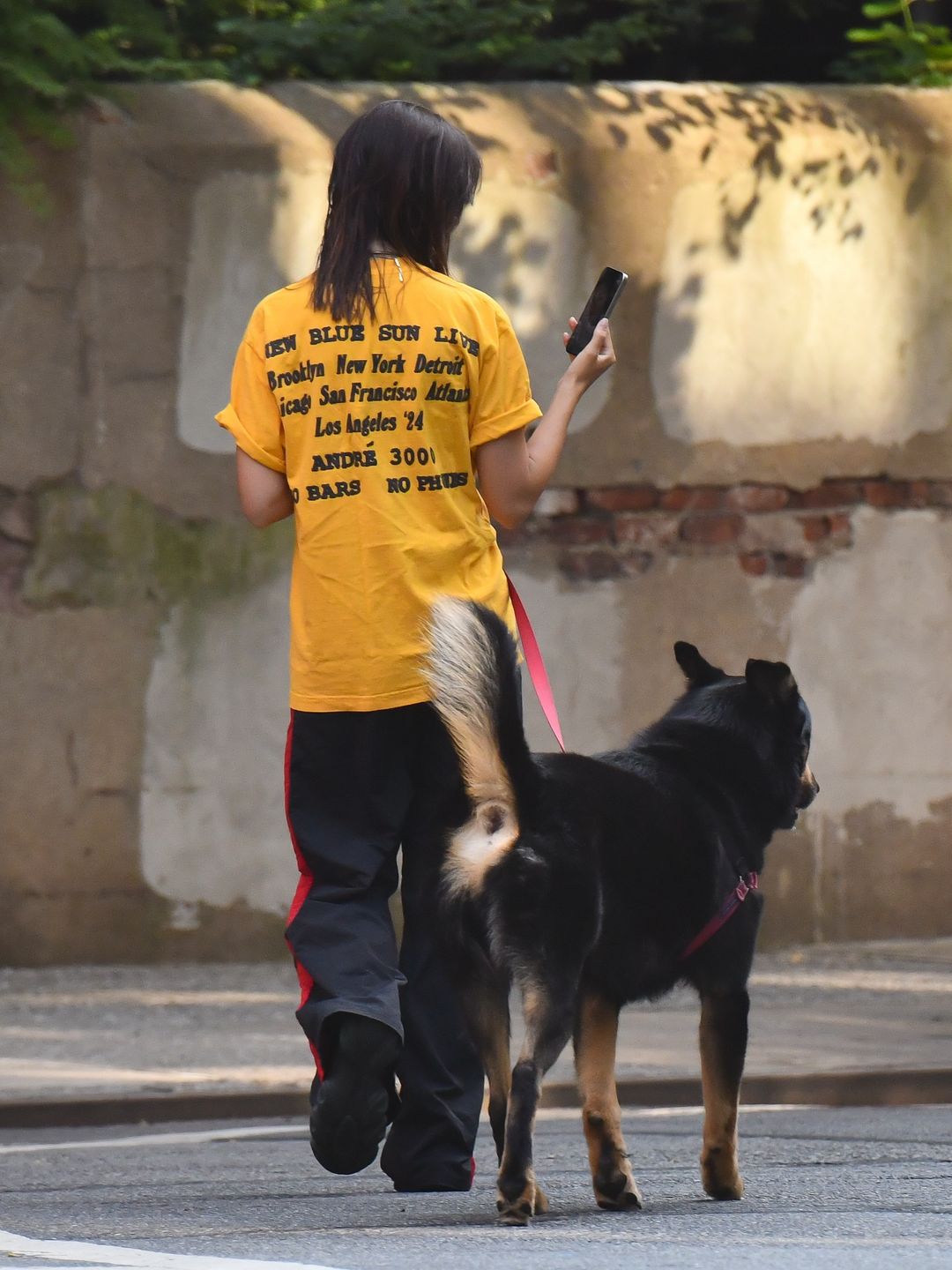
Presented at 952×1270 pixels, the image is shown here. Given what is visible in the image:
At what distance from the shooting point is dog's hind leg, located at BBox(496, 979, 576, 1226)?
4289mm

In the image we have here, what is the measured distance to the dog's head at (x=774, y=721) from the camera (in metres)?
5.12

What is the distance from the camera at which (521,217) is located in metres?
9.90

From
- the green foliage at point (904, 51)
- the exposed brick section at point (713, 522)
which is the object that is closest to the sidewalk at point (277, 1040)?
the exposed brick section at point (713, 522)

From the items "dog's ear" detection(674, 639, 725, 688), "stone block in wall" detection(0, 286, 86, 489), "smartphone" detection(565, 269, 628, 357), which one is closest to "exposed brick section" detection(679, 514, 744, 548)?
"stone block in wall" detection(0, 286, 86, 489)

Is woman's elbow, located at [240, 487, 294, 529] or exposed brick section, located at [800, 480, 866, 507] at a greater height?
woman's elbow, located at [240, 487, 294, 529]

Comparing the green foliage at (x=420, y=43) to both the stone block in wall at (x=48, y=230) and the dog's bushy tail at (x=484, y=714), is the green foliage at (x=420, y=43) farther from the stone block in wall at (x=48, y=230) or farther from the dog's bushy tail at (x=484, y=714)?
the dog's bushy tail at (x=484, y=714)

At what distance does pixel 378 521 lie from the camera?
4.61m

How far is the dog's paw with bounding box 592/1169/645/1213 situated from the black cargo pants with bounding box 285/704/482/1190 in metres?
0.34

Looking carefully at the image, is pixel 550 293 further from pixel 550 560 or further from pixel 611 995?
pixel 611 995

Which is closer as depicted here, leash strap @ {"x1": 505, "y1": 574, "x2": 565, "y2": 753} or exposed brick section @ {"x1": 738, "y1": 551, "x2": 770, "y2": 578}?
leash strap @ {"x1": 505, "y1": 574, "x2": 565, "y2": 753}

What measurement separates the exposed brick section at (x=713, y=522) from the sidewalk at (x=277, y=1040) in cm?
183

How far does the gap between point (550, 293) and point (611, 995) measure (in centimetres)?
567

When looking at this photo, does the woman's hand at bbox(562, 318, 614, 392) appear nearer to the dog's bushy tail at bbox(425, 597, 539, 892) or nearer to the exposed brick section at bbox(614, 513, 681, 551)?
the dog's bushy tail at bbox(425, 597, 539, 892)

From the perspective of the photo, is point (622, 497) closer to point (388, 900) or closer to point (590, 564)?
point (590, 564)
